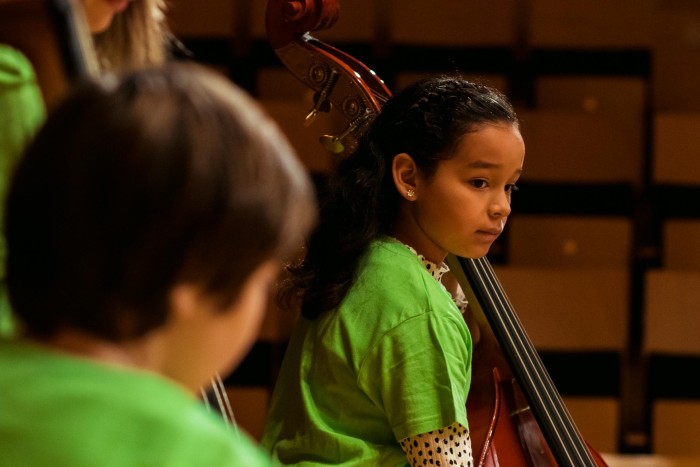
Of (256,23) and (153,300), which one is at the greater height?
(153,300)

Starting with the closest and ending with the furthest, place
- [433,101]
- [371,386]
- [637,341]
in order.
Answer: [371,386]
[433,101]
[637,341]

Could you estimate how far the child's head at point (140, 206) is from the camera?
518mm

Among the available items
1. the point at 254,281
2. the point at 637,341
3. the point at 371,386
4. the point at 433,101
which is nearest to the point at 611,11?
the point at 637,341

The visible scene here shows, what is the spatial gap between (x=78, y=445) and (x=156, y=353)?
0.10 metres

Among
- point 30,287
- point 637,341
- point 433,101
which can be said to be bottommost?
point 637,341

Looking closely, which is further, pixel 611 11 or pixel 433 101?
pixel 611 11

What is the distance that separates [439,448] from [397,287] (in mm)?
184

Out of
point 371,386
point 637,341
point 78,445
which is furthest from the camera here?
point 637,341

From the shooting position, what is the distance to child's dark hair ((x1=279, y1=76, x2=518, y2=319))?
125 centimetres

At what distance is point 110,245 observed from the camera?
0.52 m

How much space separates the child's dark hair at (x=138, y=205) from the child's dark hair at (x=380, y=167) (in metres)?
0.67

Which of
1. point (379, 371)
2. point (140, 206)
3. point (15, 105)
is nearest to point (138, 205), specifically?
point (140, 206)

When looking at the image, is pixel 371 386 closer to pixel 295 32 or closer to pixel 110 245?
pixel 295 32

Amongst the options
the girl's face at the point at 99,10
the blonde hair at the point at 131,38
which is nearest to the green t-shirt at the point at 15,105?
the girl's face at the point at 99,10
